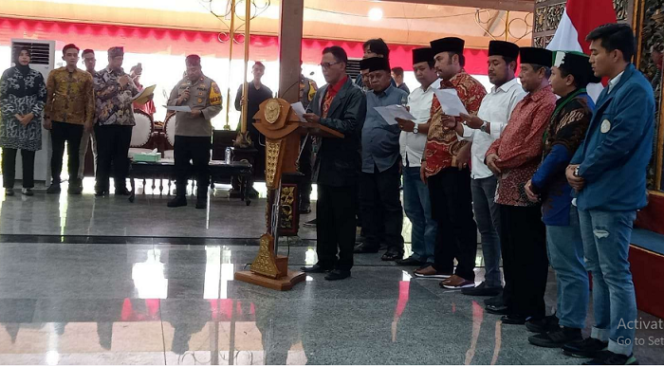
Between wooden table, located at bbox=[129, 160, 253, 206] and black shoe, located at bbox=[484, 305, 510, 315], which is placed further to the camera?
wooden table, located at bbox=[129, 160, 253, 206]

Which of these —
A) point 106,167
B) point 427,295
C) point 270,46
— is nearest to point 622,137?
point 427,295

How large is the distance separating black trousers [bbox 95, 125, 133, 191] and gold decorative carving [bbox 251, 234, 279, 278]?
3904 mm

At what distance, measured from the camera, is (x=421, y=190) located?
4.74 meters

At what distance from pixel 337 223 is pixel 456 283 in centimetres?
79

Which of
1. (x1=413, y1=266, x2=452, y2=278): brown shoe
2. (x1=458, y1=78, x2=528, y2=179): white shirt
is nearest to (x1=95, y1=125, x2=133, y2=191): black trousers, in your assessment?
(x1=413, y1=266, x2=452, y2=278): brown shoe

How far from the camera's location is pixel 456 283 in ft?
13.8

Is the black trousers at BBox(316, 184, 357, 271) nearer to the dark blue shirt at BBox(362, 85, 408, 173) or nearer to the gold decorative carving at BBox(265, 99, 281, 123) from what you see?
the gold decorative carving at BBox(265, 99, 281, 123)

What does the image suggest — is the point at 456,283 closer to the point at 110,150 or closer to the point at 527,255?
the point at 527,255

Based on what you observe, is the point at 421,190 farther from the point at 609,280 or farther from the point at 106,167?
the point at 106,167

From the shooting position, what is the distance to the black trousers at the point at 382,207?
5090 mm

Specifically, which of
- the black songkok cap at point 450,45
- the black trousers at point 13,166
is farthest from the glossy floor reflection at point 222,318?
the black trousers at point 13,166

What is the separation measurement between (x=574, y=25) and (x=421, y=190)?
1.44 meters

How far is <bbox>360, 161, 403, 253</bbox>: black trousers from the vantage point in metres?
5.09

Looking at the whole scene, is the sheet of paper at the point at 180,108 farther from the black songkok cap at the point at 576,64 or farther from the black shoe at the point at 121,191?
the black songkok cap at the point at 576,64
